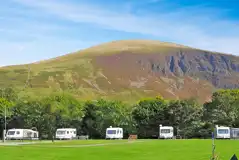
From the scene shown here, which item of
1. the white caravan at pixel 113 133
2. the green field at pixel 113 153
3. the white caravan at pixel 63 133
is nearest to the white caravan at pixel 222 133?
the white caravan at pixel 113 133

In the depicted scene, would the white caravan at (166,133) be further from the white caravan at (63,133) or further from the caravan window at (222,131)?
the white caravan at (63,133)

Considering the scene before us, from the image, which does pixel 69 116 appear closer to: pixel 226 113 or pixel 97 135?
pixel 97 135

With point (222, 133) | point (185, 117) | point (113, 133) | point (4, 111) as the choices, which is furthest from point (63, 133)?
point (222, 133)

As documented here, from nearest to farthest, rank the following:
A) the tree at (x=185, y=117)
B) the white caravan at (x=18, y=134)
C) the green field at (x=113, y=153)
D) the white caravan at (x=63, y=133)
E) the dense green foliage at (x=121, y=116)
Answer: the green field at (x=113, y=153) < the white caravan at (x=18, y=134) < the white caravan at (x=63, y=133) < the tree at (x=185, y=117) < the dense green foliage at (x=121, y=116)

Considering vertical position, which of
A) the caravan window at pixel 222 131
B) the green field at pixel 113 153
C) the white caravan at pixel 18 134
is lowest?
the white caravan at pixel 18 134

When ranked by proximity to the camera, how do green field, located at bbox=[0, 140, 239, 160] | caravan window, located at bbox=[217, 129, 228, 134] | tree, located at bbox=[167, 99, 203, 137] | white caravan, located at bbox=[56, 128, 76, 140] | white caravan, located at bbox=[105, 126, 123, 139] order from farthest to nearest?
tree, located at bbox=[167, 99, 203, 137], white caravan, located at bbox=[105, 126, 123, 139], white caravan, located at bbox=[56, 128, 76, 140], caravan window, located at bbox=[217, 129, 228, 134], green field, located at bbox=[0, 140, 239, 160]

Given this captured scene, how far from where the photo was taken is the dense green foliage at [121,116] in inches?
4129

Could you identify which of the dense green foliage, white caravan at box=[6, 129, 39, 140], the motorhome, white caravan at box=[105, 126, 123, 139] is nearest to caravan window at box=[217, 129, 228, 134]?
the motorhome

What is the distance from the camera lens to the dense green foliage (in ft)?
344

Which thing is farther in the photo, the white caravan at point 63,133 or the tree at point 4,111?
the tree at point 4,111

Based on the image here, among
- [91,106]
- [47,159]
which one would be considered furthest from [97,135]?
[47,159]

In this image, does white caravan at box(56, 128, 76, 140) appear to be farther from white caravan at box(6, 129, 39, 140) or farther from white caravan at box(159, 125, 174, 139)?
white caravan at box(159, 125, 174, 139)

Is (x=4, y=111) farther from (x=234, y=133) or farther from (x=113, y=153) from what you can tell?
(x=113, y=153)

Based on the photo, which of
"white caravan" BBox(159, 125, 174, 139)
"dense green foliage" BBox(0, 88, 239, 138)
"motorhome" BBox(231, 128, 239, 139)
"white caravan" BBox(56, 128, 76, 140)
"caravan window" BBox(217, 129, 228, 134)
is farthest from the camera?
"dense green foliage" BBox(0, 88, 239, 138)
